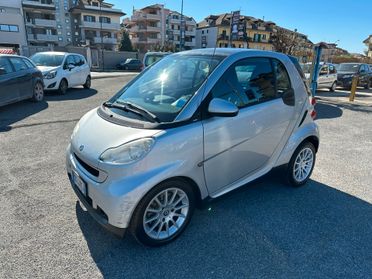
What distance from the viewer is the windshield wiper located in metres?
2.48

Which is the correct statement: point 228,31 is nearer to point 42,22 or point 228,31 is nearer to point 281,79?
point 42,22

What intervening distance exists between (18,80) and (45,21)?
48.0 m

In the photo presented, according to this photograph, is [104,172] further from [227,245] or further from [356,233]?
[356,233]

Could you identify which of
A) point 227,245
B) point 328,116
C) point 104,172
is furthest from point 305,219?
point 328,116

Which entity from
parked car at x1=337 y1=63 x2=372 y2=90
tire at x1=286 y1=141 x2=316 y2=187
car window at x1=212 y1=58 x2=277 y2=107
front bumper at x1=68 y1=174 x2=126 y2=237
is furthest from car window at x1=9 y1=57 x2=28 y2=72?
parked car at x1=337 y1=63 x2=372 y2=90

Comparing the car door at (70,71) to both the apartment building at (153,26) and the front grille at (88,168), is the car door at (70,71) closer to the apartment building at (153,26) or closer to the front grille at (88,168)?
the front grille at (88,168)

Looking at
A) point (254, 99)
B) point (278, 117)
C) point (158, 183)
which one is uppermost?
point (254, 99)

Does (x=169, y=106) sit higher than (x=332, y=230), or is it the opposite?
(x=169, y=106)

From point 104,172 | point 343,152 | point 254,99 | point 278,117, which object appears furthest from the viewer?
point 343,152

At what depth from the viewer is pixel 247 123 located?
2857mm

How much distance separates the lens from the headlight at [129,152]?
7.32ft

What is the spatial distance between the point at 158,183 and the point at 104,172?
45cm

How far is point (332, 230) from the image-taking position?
286cm

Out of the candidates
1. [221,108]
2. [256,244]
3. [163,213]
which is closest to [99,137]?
[163,213]
